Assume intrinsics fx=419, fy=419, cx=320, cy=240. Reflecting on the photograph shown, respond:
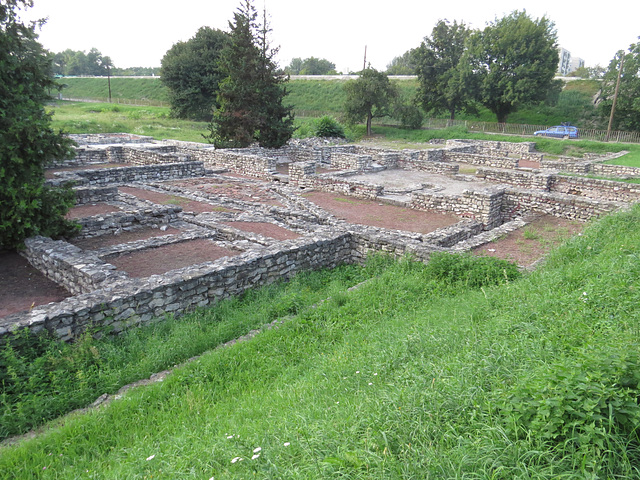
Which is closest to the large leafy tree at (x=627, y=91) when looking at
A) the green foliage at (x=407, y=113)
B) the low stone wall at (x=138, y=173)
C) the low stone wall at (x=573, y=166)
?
the green foliage at (x=407, y=113)

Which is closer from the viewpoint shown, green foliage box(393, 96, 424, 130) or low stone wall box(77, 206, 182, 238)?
low stone wall box(77, 206, 182, 238)

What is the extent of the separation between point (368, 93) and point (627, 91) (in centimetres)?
2007

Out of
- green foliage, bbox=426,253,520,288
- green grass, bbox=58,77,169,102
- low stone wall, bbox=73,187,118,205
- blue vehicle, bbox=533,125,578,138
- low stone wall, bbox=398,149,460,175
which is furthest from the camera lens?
green grass, bbox=58,77,169,102

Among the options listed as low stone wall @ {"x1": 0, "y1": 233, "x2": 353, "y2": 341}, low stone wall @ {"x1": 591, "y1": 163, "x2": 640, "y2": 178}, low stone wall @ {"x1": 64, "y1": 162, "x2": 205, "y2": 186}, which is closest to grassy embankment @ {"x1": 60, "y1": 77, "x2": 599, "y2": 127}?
low stone wall @ {"x1": 64, "y1": 162, "x2": 205, "y2": 186}

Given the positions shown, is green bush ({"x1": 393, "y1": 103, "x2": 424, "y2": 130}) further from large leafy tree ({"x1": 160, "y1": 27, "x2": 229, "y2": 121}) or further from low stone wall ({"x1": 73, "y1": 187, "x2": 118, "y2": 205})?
low stone wall ({"x1": 73, "y1": 187, "x2": 118, "y2": 205})

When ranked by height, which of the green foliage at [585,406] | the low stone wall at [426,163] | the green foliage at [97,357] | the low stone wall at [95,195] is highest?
the low stone wall at [426,163]

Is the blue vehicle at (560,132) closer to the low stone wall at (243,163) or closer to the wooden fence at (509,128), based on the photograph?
the wooden fence at (509,128)

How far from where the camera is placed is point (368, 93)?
111ft

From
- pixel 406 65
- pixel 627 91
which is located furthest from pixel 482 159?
pixel 406 65

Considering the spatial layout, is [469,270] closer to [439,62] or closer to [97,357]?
[97,357]

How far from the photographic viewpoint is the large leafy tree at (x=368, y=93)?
33.8 metres

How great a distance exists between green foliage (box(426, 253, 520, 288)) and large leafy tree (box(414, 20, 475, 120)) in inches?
1371

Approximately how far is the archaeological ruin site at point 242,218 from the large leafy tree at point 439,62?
64.7 feet

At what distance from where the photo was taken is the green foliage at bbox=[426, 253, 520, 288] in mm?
7031
